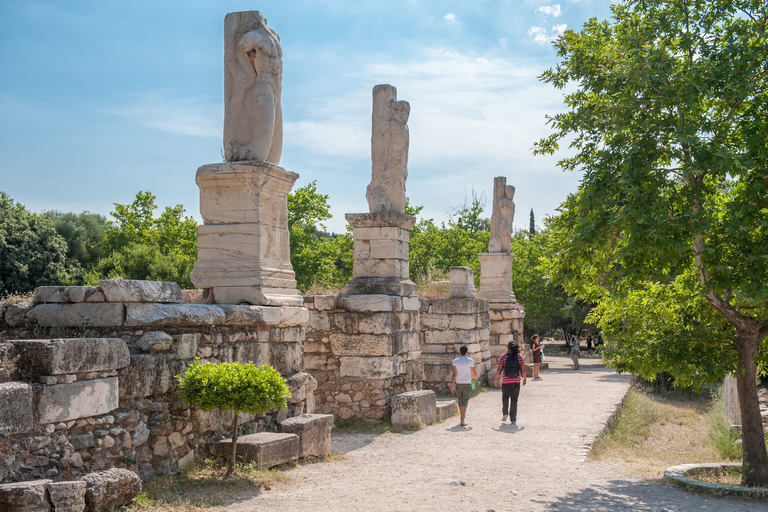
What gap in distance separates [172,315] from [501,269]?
1403cm

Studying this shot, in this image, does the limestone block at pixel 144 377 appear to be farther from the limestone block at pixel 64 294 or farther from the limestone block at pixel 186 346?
the limestone block at pixel 64 294

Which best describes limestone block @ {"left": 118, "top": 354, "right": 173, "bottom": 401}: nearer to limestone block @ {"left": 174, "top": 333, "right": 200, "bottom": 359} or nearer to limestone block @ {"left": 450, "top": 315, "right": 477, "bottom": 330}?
limestone block @ {"left": 174, "top": 333, "right": 200, "bottom": 359}

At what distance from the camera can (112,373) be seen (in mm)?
4988

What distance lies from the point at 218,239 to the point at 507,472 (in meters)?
4.00

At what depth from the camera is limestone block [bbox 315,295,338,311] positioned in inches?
408

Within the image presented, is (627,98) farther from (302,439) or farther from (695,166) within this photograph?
(302,439)

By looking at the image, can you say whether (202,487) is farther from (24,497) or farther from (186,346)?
(24,497)

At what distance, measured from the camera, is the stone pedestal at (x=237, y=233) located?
7.04 meters

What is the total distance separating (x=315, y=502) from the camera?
18.5 feet

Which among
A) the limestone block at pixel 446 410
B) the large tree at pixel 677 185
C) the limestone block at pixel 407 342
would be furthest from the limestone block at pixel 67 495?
the limestone block at pixel 446 410

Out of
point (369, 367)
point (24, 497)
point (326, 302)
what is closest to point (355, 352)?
point (369, 367)

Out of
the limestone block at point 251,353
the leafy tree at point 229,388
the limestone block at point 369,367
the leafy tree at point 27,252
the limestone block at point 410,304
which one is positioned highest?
the leafy tree at point 27,252

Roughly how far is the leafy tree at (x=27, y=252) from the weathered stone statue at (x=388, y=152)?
21.9 m

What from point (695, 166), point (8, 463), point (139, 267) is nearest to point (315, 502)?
point (8, 463)
